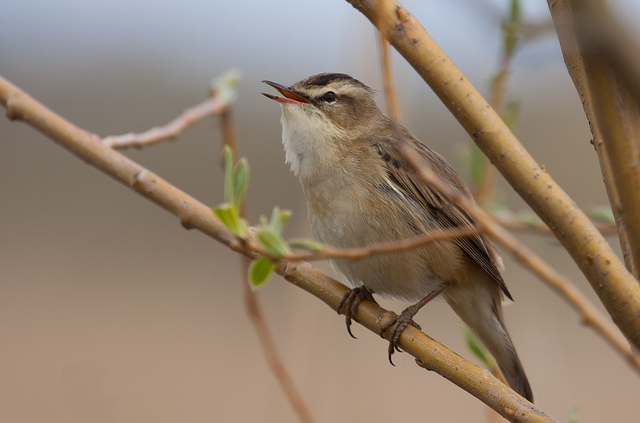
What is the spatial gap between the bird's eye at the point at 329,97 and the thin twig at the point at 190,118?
607mm

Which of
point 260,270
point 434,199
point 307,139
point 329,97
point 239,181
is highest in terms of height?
point 329,97

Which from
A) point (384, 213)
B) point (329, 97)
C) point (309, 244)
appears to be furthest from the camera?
point (329, 97)

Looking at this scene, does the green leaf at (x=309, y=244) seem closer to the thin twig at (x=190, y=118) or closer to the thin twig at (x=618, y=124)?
the thin twig at (x=618, y=124)

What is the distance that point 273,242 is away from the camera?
1353mm

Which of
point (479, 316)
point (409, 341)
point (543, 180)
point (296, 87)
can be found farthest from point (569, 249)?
point (296, 87)

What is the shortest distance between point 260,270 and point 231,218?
0.13 m

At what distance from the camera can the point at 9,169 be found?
37.1 feet

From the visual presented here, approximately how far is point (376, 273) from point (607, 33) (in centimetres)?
215

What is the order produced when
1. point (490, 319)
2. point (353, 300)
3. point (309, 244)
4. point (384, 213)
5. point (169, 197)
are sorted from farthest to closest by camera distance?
point (490, 319) → point (384, 213) → point (353, 300) → point (169, 197) → point (309, 244)

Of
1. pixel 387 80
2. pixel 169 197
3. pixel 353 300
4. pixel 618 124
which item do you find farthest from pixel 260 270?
pixel 353 300

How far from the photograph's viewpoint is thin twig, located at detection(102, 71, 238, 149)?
2334mm

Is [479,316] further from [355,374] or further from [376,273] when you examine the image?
[355,374]

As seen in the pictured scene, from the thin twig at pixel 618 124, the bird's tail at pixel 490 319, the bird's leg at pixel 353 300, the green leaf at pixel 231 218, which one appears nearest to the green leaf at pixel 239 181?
the green leaf at pixel 231 218

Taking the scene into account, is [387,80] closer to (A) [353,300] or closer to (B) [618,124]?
(B) [618,124]
